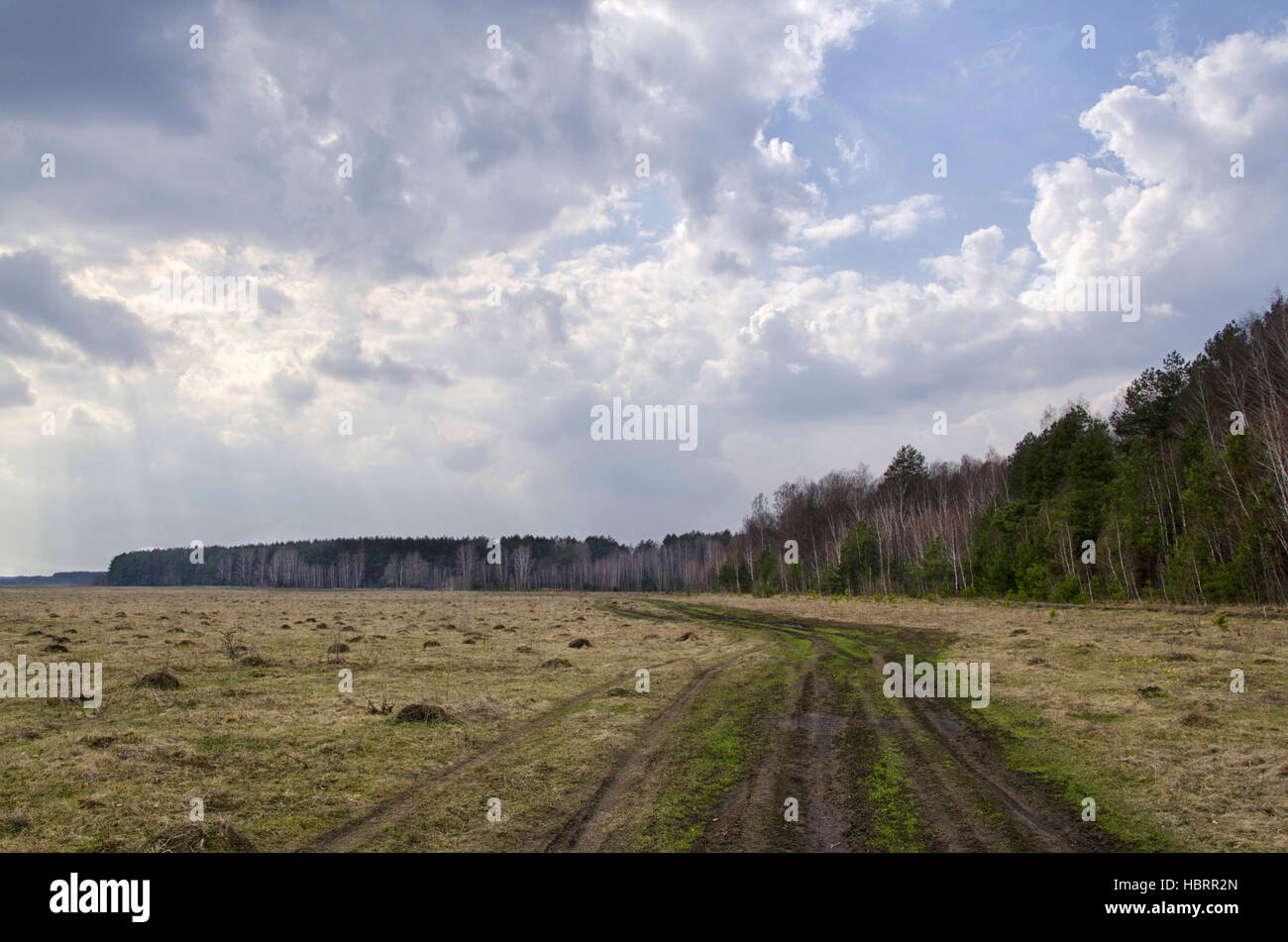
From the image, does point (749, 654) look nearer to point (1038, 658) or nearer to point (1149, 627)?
point (1038, 658)

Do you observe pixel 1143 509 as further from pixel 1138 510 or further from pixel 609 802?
pixel 609 802

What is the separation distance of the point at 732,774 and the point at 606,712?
5698 mm

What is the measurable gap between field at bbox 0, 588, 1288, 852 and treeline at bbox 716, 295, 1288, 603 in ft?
62.9

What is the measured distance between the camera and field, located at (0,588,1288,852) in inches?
321

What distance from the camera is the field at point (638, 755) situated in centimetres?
816

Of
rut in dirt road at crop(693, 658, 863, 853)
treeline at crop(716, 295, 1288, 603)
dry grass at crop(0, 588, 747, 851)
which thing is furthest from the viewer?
treeline at crop(716, 295, 1288, 603)

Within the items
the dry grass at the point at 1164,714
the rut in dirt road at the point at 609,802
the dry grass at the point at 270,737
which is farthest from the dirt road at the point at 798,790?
the dry grass at the point at 1164,714

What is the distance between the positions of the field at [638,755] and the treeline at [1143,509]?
1917cm

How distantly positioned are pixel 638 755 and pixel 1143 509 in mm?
52222

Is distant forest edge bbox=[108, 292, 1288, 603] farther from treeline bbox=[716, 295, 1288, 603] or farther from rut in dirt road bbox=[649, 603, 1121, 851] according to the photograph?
rut in dirt road bbox=[649, 603, 1121, 851]

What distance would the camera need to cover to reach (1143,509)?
49.2 meters

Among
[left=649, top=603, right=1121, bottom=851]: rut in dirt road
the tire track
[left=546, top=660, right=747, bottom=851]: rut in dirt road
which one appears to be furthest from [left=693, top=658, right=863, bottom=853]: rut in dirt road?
the tire track
